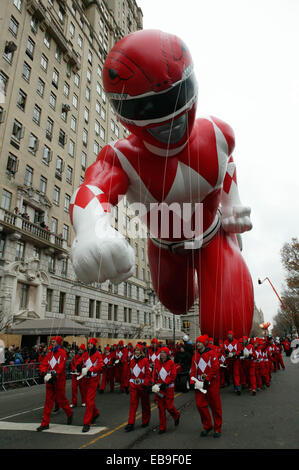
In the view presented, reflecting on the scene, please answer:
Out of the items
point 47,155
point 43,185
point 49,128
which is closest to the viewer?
point 43,185

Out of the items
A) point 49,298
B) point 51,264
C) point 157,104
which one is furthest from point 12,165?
point 157,104

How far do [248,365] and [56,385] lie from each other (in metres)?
5.29

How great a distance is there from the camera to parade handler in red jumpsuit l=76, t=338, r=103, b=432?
535 cm

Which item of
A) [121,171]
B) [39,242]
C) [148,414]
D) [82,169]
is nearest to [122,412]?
[148,414]

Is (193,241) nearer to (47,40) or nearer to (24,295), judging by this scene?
(24,295)

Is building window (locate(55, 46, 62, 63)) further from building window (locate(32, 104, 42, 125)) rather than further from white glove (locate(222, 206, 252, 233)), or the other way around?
white glove (locate(222, 206, 252, 233))

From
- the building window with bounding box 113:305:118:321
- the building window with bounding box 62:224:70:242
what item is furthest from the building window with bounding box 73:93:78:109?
the building window with bounding box 113:305:118:321

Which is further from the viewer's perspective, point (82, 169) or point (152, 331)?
point (152, 331)

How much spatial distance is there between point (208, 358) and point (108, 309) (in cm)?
2314

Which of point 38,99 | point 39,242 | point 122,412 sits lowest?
point 122,412

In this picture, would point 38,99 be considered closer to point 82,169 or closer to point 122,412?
point 82,169

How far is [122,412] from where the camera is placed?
6.71 metres

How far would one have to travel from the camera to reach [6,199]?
1834cm

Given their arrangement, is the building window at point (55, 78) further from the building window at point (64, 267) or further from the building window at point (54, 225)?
the building window at point (64, 267)
